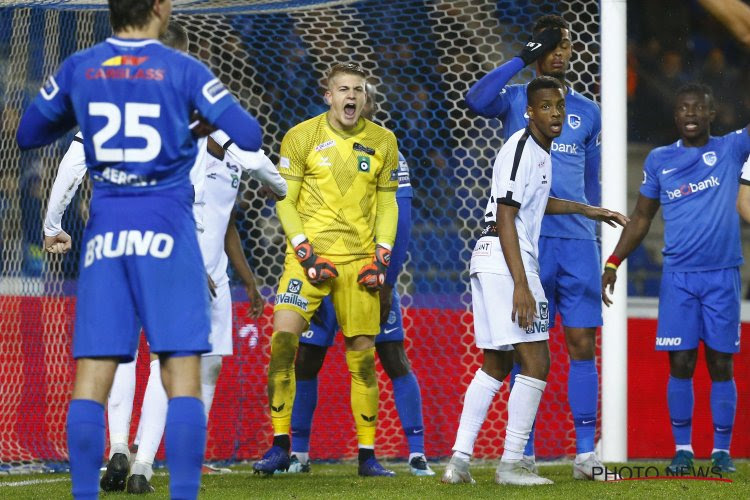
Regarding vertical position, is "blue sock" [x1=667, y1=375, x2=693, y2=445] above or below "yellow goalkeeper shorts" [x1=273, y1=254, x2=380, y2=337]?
below

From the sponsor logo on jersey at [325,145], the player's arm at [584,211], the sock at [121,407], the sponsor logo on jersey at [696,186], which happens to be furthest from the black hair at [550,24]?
the sock at [121,407]

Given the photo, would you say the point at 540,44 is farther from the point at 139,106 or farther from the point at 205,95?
the point at 139,106

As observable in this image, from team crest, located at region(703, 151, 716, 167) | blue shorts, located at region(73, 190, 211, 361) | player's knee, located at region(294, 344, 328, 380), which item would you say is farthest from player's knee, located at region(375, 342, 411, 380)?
blue shorts, located at region(73, 190, 211, 361)

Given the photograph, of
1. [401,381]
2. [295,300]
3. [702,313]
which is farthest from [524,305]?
[702,313]

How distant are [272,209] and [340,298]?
9.33 feet

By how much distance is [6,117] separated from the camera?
23.9 ft

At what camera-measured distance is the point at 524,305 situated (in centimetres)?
518

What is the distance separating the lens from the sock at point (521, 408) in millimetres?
5309

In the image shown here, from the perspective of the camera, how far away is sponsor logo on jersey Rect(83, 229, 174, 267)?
3559 millimetres

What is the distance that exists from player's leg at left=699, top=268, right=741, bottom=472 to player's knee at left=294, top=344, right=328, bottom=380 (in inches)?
86.0

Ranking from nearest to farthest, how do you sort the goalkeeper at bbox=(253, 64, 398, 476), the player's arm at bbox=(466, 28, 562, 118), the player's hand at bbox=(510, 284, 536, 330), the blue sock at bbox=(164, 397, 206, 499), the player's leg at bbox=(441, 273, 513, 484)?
the blue sock at bbox=(164, 397, 206, 499) → the player's hand at bbox=(510, 284, 536, 330) → the player's leg at bbox=(441, 273, 513, 484) → the player's arm at bbox=(466, 28, 562, 118) → the goalkeeper at bbox=(253, 64, 398, 476)

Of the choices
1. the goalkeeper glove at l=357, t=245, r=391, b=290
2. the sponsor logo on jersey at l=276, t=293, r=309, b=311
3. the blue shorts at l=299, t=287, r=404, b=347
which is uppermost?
the goalkeeper glove at l=357, t=245, r=391, b=290

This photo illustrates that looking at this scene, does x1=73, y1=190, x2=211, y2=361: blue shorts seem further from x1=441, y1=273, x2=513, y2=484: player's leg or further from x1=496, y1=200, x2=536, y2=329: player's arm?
x1=441, y1=273, x2=513, y2=484: player's leg

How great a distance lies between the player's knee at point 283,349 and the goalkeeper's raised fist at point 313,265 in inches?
11.6
